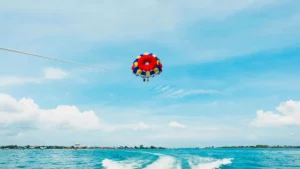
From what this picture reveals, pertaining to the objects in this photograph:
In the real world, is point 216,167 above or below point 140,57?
below

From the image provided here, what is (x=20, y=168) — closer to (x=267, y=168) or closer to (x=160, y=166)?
(x=160, y=166)

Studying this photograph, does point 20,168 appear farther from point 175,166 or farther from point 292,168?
point 292,168

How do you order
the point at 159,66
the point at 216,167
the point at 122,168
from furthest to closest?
the point at 216,167
the point at 122,168
the point at 159,66

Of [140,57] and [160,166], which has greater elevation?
[140,57]

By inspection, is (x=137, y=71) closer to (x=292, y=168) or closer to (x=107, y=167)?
(x=107, y=167)

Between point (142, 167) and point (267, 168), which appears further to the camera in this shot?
point (267, 168)

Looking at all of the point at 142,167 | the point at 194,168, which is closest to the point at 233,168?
the point at 194,168

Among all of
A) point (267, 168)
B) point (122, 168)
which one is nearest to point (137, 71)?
point (122, 168)

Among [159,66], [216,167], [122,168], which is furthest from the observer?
[216,167]

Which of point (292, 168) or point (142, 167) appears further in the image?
point (292, 168)
